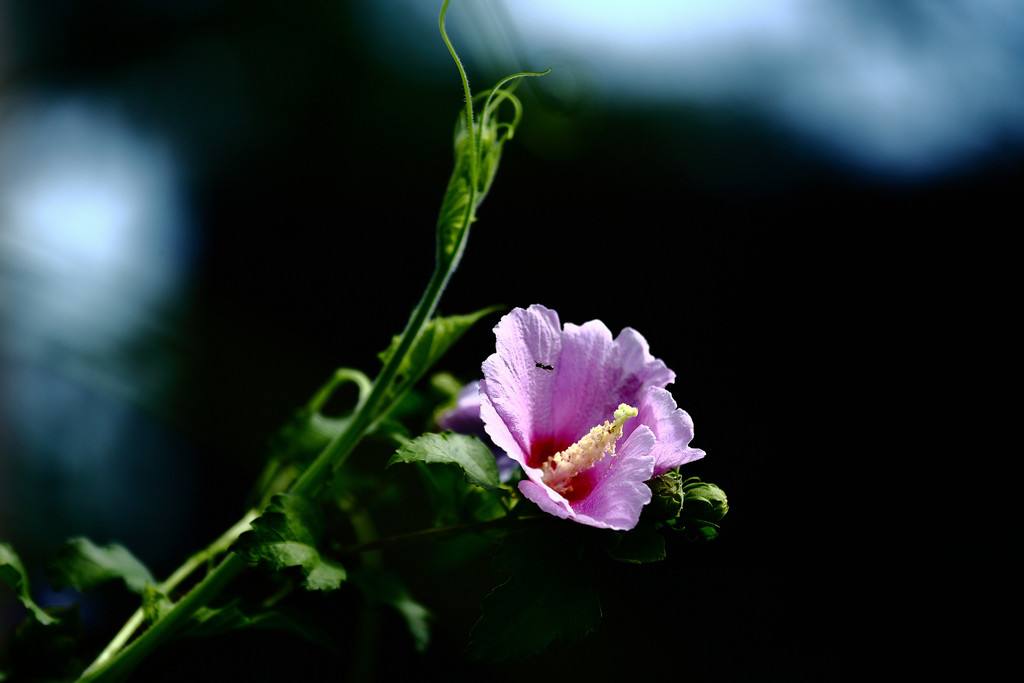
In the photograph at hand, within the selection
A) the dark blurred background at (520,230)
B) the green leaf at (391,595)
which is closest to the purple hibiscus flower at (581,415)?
the green leaf at (391,595)

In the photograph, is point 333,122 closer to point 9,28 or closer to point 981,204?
point 9,28

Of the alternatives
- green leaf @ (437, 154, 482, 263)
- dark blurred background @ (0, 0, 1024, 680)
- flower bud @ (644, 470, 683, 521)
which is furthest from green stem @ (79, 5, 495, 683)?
dark blurred background @ (0, 0, 1024, 680)

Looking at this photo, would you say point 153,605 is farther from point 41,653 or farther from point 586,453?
point 586,453

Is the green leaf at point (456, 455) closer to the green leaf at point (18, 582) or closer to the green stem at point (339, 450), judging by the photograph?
the green stem at point (339, 450)

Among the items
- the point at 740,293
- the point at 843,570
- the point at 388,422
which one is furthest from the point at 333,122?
the point at 843,570

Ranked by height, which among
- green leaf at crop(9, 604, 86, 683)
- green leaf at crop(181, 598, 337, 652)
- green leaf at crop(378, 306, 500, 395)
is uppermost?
green leaf at crop(378, 306, 500, 395)

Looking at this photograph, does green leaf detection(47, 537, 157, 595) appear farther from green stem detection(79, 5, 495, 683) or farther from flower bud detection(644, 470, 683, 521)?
flower bud detection(644, 470, 683, 521)

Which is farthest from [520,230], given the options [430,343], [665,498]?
[665,498]

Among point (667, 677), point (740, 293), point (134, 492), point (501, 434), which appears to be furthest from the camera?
point (740, 293)
